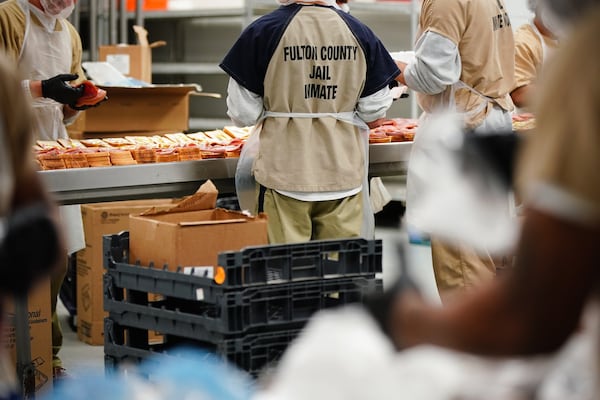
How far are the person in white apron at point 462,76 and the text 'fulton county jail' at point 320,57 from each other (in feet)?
1.87

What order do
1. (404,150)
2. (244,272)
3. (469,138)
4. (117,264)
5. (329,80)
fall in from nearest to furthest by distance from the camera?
(469,138) → (244,272) → (117,264) → (329,80) → (404,150)

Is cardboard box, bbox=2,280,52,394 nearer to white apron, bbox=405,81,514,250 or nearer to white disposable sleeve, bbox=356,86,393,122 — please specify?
white disposable sleeve, bbox=356,86,393,122

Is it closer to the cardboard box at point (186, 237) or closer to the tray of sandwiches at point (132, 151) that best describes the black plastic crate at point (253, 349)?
the cardboard box at point (186, 237)

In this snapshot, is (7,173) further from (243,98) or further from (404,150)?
(404,150)

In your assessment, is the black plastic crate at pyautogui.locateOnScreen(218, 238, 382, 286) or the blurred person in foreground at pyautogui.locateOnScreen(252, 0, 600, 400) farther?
the black plastic crate at pyautogui.locateOnScreen(218, 238, 382, 286)

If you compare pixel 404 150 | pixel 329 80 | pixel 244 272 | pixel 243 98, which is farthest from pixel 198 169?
pixel 244 272

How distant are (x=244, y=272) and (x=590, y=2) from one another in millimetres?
1643

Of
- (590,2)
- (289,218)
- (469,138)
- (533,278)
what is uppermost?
(590,2)

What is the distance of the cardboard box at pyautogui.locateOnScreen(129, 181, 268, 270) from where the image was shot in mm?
3113

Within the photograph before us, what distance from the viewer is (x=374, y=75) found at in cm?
420

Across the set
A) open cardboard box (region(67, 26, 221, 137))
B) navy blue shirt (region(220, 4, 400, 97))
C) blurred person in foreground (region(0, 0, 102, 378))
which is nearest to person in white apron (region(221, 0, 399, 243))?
navy blue shirt (region(220, 4, 400, 97))

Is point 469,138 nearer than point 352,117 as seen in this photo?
Yes

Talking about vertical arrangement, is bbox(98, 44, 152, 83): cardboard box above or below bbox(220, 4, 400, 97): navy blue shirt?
below

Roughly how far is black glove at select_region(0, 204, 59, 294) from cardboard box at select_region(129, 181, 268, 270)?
1.43 meters
